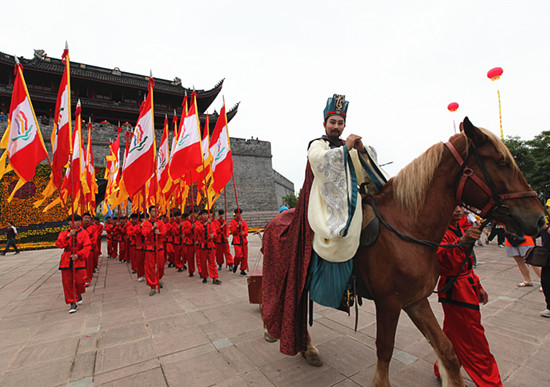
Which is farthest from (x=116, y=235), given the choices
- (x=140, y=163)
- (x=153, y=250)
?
(x=140, y=163)

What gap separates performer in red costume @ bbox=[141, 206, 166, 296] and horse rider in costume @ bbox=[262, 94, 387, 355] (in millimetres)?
4257

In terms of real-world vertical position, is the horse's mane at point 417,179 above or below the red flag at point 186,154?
below

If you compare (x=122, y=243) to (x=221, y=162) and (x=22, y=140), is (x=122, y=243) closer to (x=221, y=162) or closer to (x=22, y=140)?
(x=221, y=162)

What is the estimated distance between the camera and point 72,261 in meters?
5.07

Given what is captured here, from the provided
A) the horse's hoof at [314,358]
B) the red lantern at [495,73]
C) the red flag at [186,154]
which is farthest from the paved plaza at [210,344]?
the red lantern at [495,73]

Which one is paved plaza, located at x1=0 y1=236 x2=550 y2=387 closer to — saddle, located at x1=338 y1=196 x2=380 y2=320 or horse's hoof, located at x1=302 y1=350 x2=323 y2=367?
horse's hoof, located at x1=302 y1=350 x2=323 y2=367

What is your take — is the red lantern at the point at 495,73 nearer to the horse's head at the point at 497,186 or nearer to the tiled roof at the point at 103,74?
the horse's head at the point at 497,186

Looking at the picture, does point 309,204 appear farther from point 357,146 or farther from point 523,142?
point 523,142

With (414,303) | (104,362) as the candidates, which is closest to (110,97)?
(104,362)

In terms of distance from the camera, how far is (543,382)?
2.18m

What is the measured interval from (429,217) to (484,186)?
15.2 inches

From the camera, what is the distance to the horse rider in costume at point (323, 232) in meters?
1.90

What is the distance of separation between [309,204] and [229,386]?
174 cm

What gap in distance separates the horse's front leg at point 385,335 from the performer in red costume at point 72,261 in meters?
5.38
